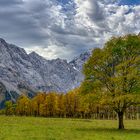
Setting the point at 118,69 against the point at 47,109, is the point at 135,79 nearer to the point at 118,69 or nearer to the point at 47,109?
the point at 118,69

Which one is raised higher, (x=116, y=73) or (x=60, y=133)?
(x=116, y=73)

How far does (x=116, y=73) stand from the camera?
69.1 m

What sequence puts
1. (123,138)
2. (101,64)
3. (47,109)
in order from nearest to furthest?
(123,138) < (101,64) < (47,109)

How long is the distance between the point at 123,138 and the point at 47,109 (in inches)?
5869

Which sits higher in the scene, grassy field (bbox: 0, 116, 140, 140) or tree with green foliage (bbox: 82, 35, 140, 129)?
tree with green foliage (bbox: 82, 35, 140, 129)

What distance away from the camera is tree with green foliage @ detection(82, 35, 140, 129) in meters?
66.5

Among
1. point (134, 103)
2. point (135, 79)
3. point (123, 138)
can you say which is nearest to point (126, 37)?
point (135, 79)

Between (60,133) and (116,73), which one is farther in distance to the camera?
(116,73)

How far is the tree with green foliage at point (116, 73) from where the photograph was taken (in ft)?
218

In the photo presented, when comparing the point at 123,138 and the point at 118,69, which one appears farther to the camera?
the point at 118,69

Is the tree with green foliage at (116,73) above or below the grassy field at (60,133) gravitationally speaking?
above

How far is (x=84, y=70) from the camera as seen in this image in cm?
7106

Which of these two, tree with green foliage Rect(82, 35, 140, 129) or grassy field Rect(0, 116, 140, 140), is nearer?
grassy field Rect(0, 116, 140, 140)

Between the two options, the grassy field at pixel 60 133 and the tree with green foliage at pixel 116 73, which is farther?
the tree with green foliage at pixel 116 73
